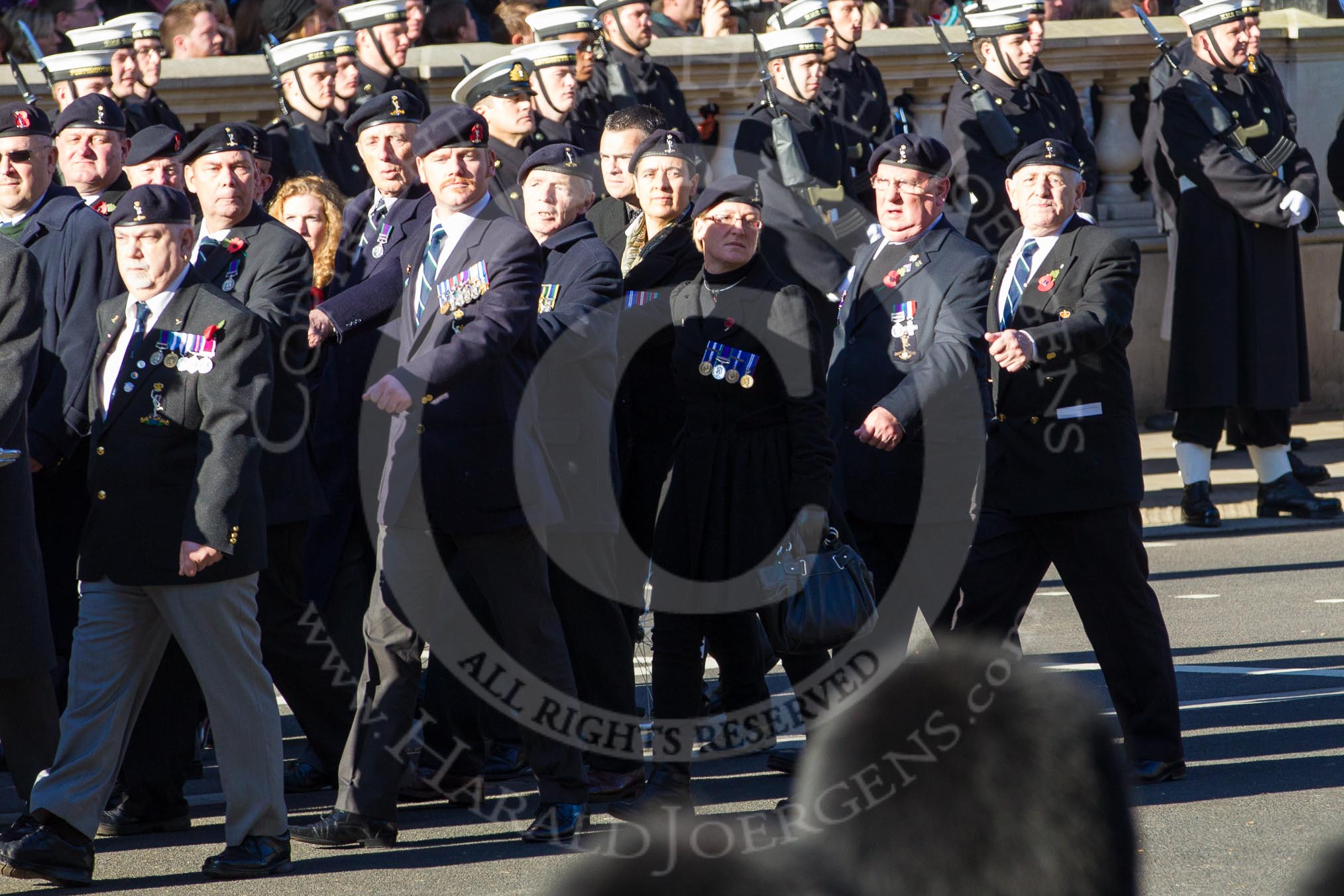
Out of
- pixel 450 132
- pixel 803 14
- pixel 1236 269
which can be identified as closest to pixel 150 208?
pixel 450 132

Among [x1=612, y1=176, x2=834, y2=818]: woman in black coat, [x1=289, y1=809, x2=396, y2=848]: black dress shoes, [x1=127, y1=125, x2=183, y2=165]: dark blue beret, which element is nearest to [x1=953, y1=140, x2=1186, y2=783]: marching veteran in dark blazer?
[x1=612, y1=176, x2=834, y2=818]: woman in black coat

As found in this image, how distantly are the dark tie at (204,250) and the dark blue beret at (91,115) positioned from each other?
1.06 metres

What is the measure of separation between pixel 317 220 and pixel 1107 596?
2810mm

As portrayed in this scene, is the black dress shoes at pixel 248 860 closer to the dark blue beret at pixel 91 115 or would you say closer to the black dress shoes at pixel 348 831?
the black dress shoes at pixel 348 831

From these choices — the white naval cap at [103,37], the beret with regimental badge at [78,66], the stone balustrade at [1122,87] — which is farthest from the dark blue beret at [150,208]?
the stone balustrade at [1122,87]

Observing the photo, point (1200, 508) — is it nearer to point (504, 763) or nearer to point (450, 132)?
point (504, 763)

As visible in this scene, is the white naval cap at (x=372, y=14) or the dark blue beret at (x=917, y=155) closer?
the dark blue beret at (x=917, y=155)

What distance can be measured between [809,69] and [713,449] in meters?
4.77

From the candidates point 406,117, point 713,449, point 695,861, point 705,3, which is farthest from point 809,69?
point 695,861

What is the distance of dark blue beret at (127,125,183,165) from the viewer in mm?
6141

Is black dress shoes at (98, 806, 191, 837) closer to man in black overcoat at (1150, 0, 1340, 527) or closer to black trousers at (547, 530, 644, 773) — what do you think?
black trousers at (547, 530, 644, 773)

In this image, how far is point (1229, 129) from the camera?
10492 mm

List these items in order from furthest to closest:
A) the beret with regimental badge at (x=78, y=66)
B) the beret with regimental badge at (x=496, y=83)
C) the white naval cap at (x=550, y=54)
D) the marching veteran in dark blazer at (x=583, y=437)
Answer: the white naval cap at (x=550, y=54), the beret with regimental badge at (x=78, y=66), the beret with regimental badge at (x=496, y=83), the marching veteran in dark blazer at (x=583, y=437)

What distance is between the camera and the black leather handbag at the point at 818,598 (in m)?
5.30
